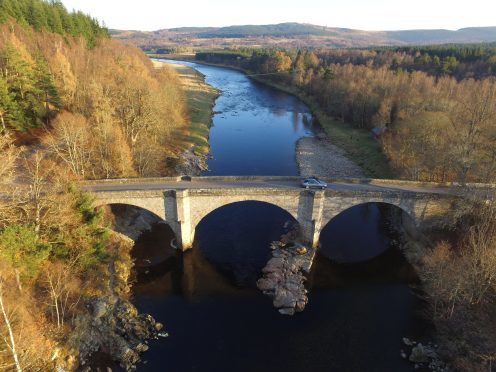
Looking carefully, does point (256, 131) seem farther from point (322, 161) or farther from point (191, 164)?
point (191, 164)

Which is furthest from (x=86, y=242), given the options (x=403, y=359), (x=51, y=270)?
(x=403, y=359)

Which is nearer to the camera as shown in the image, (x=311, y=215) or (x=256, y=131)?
(x=311, y=215)

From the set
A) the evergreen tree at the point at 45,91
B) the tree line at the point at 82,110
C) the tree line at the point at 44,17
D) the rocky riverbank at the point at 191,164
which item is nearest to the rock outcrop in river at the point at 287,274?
the tree line at the point at 82,110

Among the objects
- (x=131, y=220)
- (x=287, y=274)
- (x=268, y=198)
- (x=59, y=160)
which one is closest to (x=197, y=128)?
(x=59, y=160)

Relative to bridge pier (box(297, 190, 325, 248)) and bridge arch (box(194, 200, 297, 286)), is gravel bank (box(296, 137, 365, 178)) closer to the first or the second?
bridge arch (box(194, 200, 297, 286))

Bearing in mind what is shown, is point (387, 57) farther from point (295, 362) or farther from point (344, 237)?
point (295, 362)

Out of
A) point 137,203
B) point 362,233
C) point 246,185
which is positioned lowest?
point 362,233

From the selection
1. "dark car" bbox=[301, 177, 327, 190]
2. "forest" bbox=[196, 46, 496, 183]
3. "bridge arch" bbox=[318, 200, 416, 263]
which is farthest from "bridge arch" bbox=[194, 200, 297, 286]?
"forest" bbox=[196, 46, 496, 183]
